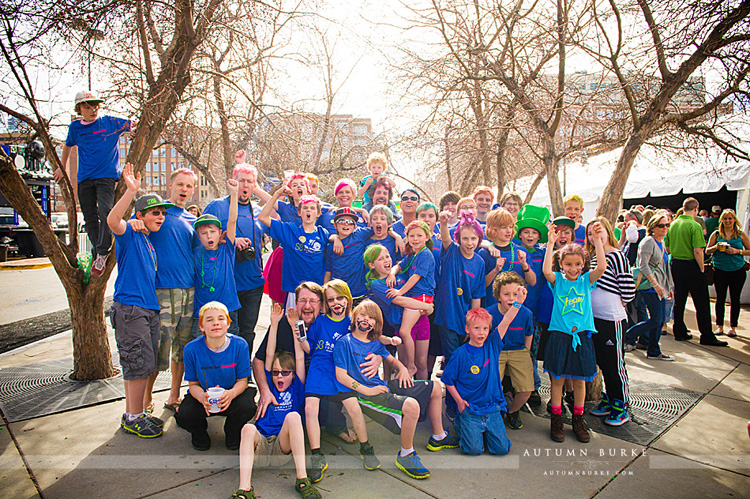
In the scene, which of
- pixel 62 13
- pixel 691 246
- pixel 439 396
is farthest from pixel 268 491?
pixel 691 246

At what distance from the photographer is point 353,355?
3324 mm

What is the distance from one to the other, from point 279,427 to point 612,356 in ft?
9.32

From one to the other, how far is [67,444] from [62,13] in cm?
362

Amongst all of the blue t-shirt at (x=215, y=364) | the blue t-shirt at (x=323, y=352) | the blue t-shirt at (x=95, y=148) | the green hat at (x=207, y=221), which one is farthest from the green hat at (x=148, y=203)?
the blue t-shirt at (x=323, y=352)

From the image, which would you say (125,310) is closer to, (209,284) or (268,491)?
(209,284)

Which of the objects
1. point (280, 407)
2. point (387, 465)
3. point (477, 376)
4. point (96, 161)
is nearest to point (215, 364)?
point (280, 407)

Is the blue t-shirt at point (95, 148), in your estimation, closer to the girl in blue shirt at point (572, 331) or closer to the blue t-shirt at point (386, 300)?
the blue t-shirt at point (386, 300)

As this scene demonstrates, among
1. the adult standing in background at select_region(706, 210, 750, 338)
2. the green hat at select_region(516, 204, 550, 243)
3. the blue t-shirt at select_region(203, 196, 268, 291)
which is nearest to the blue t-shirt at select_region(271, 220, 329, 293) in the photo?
the blue t-shirt at select_region(203, 196, 268, 291)

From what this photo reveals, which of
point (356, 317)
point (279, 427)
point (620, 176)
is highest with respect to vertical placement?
point (620, 176)

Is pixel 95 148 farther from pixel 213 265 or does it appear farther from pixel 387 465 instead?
pixel 387 465

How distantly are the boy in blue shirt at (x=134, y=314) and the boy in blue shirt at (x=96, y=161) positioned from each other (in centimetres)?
101

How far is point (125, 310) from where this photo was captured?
11.7 feet

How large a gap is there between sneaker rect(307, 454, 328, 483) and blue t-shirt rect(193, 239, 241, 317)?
157 centimetres

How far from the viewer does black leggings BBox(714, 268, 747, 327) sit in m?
6.96
